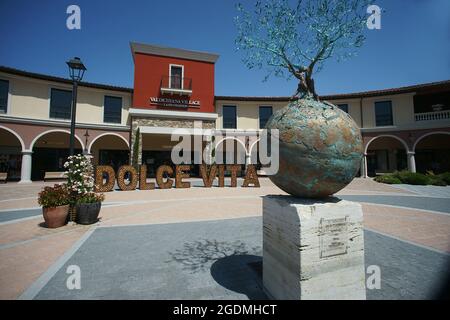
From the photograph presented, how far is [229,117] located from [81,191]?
18.6m

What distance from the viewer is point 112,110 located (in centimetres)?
2067

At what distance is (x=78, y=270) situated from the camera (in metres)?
3.63

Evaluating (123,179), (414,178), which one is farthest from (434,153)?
(123,179)

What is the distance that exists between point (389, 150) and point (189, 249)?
26326mm

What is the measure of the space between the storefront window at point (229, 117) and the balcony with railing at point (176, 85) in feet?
16.3

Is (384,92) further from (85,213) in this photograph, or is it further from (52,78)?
(52,78)

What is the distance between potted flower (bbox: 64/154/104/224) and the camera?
6449mm

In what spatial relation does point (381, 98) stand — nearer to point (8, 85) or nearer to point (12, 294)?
point (12, 294)

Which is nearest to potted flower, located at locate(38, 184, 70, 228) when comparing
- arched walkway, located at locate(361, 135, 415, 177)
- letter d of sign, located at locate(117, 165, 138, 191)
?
letter d of sign, located at locate(117, 165, 138, 191)

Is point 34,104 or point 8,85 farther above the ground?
point 8,85

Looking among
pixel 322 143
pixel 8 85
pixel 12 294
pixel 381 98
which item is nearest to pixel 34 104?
pixel 8 85

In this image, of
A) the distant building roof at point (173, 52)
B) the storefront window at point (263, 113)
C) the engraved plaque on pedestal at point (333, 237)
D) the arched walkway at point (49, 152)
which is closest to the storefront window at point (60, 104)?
the arched walkway at point (49, 152)

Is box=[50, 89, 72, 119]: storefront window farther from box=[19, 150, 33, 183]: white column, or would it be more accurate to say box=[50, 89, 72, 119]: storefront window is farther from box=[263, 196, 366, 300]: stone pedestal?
box=[263, 196, 366, 300]: stone pedestal
